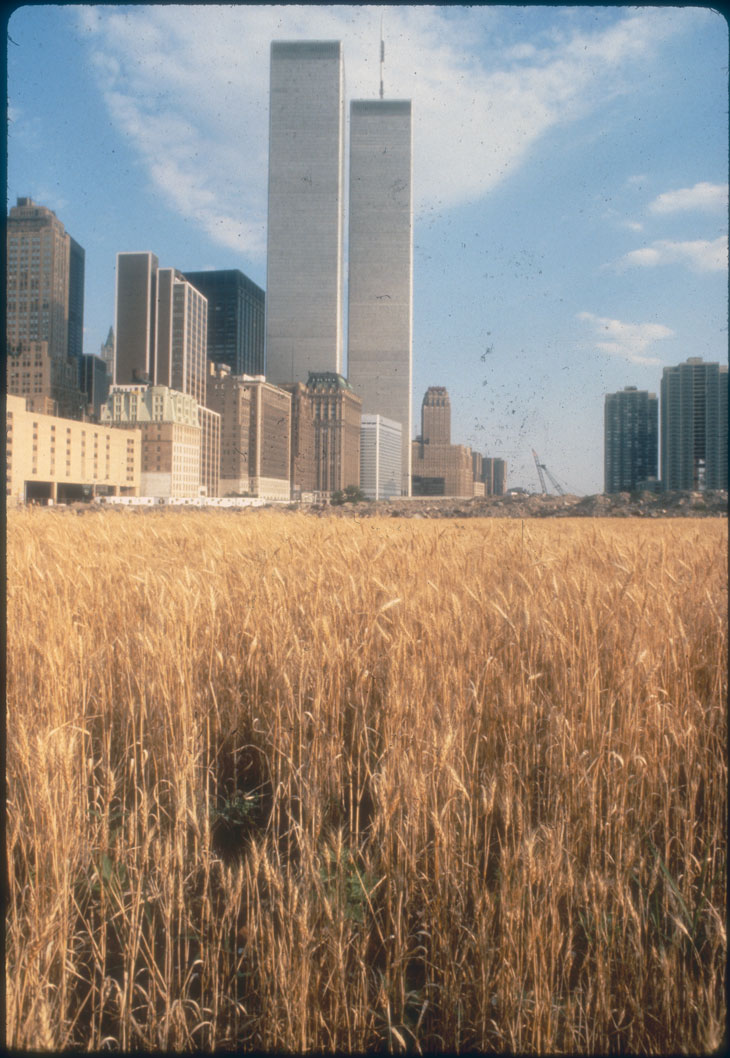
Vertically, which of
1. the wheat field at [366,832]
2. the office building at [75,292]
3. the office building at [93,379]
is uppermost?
the office building at [93,379]

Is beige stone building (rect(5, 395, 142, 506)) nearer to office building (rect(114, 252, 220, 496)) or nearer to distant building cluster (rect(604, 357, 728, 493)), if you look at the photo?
office building (rect(114, 252, 220, 496))

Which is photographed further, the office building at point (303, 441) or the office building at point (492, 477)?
the office building at point (303, 441)

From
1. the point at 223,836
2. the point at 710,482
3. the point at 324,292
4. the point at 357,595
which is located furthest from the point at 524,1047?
the point at 324,292

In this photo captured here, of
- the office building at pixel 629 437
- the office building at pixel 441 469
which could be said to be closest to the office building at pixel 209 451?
the office building at pixel 441 469

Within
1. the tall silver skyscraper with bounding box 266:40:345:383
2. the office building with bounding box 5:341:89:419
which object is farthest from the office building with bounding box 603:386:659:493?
the office building with bounding box 5:341:89:419

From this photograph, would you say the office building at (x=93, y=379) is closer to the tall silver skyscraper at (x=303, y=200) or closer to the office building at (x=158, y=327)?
the office building at (x=158, y=327)

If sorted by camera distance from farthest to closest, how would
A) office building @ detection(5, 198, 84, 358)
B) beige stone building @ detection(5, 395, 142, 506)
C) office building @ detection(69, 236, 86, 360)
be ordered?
beige stone building @ detection(5, 395, 142, 506) < office building @ detection(69, 236, 86, 360) < office building @ detection(5, 198, 84, 358)

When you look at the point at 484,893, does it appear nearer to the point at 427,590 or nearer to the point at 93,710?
the point at 93,710

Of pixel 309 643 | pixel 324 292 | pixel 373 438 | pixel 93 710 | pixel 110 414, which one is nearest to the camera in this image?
pixel 93 710
